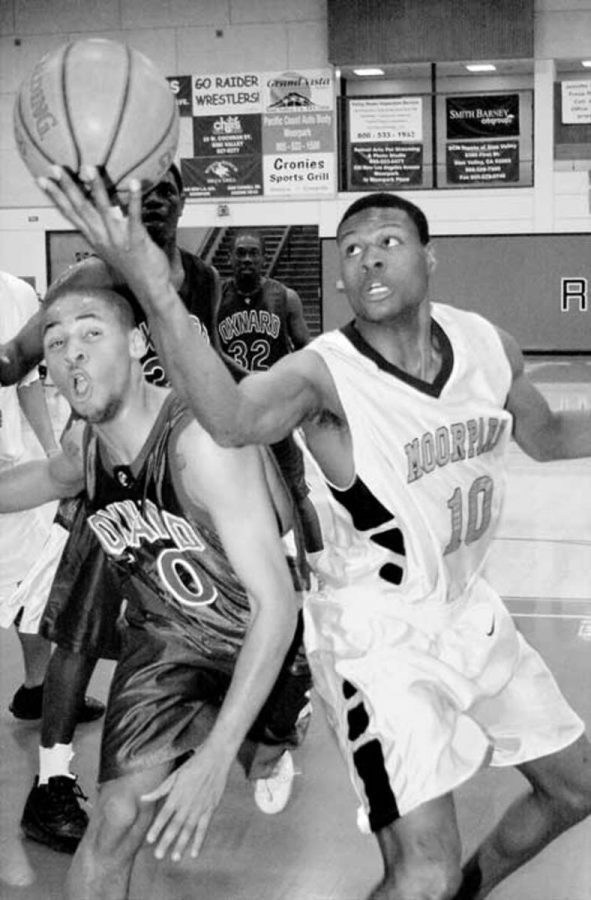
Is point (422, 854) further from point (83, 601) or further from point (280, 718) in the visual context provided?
point (83, 601)

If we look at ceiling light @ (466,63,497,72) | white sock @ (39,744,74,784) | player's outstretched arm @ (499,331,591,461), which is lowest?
white sock @ (39,744,74,784)

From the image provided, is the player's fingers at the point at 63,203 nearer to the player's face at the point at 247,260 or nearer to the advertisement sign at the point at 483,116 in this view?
the player's face at the point at 247,260

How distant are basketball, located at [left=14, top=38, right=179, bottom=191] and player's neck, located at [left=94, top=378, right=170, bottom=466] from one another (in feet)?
1.51

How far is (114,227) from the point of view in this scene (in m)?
2.35

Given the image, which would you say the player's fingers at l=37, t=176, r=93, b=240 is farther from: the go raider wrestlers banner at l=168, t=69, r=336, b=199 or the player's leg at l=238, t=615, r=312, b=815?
the go raider wrestlers banner at l=168, t=69, r=336, b=199

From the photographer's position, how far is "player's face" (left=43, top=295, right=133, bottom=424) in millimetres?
2879

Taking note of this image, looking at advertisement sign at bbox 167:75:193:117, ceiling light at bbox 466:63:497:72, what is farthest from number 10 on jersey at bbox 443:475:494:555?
ceiling light at bbox 466:63:497:72

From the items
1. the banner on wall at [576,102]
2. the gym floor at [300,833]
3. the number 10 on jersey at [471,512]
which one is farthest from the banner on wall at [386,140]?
the number 10 on jersey at [471,512]

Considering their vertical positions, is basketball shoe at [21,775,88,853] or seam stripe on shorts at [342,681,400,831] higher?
seam stripe on shorts at [342,681,400,831]

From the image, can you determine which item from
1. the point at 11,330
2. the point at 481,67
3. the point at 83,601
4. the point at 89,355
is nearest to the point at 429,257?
the point at 89,355

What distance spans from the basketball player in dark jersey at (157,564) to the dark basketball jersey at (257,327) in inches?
179

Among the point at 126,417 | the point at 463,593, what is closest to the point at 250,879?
the point at 463,593

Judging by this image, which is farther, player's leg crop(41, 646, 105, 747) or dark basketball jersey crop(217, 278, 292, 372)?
dark basketball jersey crop(217, 278, 292, 372)

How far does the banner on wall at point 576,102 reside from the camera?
1991cm
